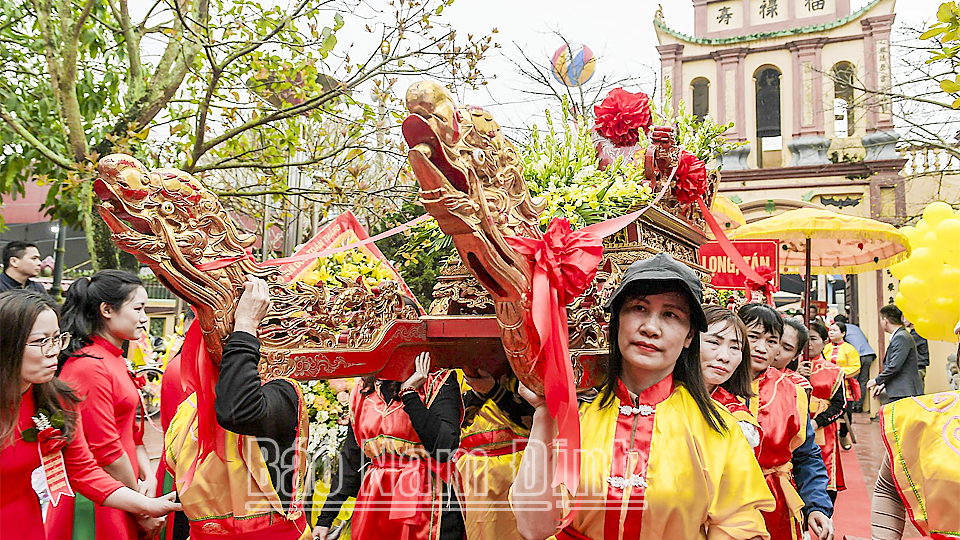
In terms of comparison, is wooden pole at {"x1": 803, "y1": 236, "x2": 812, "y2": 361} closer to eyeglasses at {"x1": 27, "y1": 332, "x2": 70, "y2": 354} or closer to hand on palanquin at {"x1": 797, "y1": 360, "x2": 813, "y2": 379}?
hand on palanquin at {"x1": 797, "y1": 360, "x2": 813, "y2": 379}

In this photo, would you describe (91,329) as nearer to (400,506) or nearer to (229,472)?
(229,472)

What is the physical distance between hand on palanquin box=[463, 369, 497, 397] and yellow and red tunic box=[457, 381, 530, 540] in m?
0.17

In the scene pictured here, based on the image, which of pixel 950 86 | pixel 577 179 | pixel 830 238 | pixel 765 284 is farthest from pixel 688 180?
pixel 830 238

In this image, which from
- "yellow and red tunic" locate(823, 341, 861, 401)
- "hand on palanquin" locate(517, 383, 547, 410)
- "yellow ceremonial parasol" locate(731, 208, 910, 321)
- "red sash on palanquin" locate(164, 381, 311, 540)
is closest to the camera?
"hand on palanquin" locate(517, 383, 547, 410)

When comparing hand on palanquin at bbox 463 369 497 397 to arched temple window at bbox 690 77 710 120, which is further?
arched temple window at bbox 690 77 710 120

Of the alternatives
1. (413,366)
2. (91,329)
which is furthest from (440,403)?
(91,329)

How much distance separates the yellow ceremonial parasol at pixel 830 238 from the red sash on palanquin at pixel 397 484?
3608mm

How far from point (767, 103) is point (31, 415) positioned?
544 inches

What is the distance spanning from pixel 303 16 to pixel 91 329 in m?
2.68

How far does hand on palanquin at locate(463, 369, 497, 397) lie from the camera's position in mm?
2774

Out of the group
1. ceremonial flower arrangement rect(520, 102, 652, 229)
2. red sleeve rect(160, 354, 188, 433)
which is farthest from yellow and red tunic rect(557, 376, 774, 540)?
red sleeve rect(160, 354, 188, 433)

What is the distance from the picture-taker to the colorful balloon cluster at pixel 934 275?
6.19 metres

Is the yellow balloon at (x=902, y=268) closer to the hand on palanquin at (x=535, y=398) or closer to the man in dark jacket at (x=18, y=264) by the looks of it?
the hand on palanquin at (x=535, y=398)

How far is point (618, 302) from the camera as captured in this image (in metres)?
2.03
